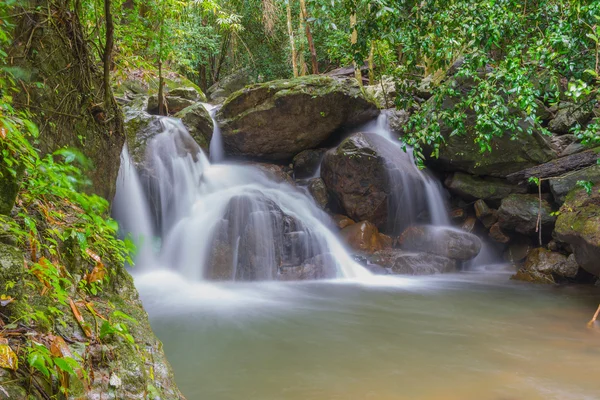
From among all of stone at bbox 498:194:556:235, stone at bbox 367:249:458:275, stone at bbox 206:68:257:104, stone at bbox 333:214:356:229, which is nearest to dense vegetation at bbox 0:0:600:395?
stone at bbox 498:194:556:235

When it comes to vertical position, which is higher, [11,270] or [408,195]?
[408,195]

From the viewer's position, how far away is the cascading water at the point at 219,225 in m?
8.01

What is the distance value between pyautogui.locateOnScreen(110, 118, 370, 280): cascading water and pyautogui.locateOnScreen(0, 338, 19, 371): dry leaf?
21.0 feet

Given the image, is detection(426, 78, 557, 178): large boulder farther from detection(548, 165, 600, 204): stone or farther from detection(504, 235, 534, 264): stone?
detection(504, 235, 534, 264): stone

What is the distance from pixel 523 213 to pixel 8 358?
397 inches

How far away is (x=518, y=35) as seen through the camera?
6.29m

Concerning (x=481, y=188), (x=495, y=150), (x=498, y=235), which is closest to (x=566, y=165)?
(x=495, y=150)

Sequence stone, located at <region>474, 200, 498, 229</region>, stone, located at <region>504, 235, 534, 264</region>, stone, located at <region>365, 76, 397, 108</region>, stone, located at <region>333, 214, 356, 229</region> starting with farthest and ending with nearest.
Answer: stone, located at <region>365, 76, 397, 108</region> → stone, located at <region>333, 214, 356, 229</region> → stone, located at <region>474, 200, 498, 229</region> → stone, located at <region>504, 235, 534, 264</region>

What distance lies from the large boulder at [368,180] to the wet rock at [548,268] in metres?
3.04

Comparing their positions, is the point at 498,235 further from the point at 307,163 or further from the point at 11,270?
the point at 11,270

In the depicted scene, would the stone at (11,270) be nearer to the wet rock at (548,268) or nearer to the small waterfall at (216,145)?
the wet rock at (548,268)

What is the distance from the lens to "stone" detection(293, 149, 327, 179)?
11.6m

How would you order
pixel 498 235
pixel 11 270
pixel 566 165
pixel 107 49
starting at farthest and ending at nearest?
pixel 498 235
pixel 566 165
pixel 107 49
pixel 11 270

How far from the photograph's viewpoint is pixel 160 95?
1088 cm
